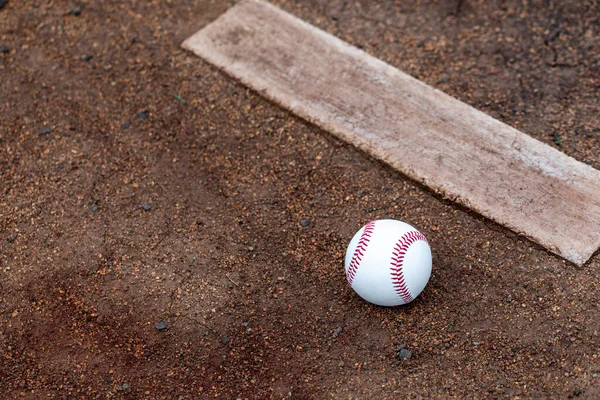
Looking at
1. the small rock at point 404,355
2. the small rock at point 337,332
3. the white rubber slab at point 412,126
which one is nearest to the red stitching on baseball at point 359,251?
the small rock at point 337,332

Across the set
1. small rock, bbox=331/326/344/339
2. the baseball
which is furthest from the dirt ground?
the baseball

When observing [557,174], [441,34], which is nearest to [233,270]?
[557,174]

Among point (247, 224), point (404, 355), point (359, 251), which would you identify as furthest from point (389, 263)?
point (247, 224)

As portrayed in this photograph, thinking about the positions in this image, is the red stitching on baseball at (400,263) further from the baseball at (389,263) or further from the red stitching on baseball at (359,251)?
the red stitching on baseball at (359,251)

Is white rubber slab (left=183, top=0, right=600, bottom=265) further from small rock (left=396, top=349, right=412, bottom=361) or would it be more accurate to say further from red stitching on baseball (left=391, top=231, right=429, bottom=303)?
small rock (left=396, top=349, right=412, bottom=361)

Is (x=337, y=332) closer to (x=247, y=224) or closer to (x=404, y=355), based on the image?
(x=404, y=355)
